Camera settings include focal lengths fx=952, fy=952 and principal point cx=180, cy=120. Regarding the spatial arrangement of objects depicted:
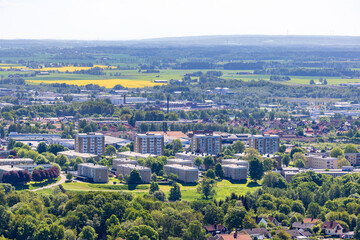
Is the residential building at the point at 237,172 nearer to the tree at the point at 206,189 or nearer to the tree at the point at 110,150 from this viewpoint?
the tree at the point at 206,189

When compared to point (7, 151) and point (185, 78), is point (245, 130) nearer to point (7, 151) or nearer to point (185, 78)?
point (7, 151)

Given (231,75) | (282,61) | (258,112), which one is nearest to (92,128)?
(258,112)

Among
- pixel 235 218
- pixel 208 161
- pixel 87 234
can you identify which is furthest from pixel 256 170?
pixel 87 234

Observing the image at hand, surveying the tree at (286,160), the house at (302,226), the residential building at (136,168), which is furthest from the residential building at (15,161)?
the house at (302,226)

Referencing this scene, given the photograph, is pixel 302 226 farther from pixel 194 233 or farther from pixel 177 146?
pixel 177 146

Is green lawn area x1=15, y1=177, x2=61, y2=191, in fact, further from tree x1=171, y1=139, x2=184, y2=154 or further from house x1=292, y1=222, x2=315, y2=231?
house x1=292, y1=222, x2=315, y2=231

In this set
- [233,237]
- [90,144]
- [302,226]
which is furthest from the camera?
[90,144]
